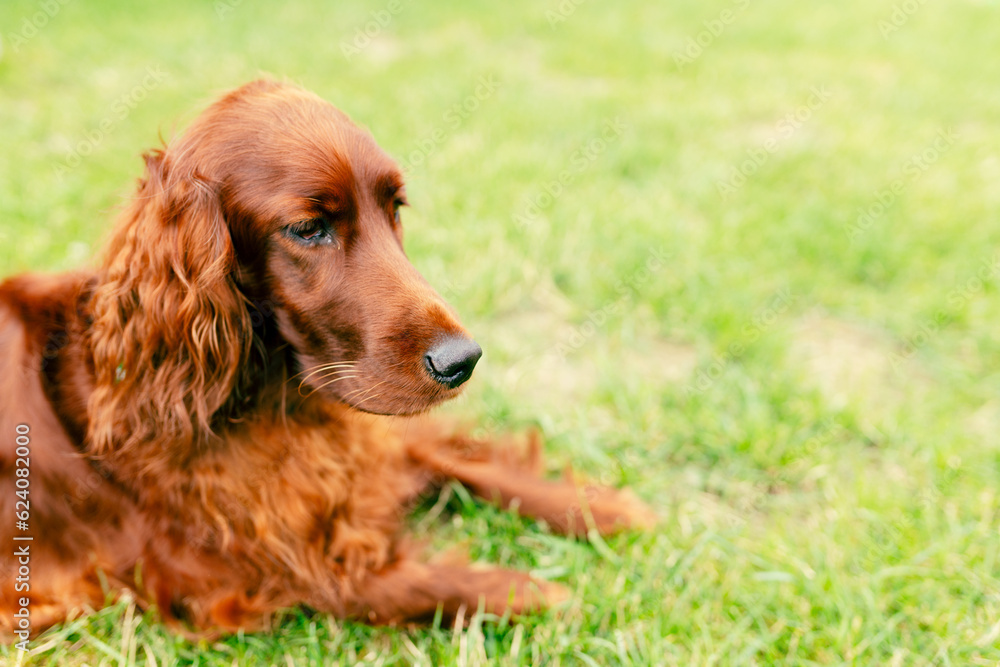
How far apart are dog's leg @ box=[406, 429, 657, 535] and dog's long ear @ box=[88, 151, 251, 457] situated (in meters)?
0.86

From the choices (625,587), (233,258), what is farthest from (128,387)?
(625,587)

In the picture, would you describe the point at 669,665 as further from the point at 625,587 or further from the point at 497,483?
the point at 497,483

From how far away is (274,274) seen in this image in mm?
1780

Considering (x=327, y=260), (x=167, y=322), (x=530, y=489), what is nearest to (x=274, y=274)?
(x=327, y=260)

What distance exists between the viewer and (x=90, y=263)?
2.04m

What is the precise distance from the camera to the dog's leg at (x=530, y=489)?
2389mm

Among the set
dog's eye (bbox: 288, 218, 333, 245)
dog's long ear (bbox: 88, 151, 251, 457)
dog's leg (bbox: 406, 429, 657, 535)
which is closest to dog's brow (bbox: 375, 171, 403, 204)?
dog's eye (bbox: 288, 218, 333, 245)

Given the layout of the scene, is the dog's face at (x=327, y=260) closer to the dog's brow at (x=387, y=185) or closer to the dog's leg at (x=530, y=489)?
the dog's brow at (x=387, y=185)

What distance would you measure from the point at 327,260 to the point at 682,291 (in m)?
2.13

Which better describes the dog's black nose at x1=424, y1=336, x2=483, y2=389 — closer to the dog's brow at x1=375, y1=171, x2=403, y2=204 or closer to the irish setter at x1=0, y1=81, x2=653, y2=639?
the irish setter at x1=0, y1=81, x2=653, y2=639

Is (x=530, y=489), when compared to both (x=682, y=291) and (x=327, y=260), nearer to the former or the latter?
(x=327, y=260)

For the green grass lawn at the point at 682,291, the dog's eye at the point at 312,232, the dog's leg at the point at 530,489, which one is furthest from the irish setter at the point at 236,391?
the dog's leg at the point at 530,489

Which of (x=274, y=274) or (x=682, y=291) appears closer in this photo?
(x=274, y=274)

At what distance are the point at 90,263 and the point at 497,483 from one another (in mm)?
1403
